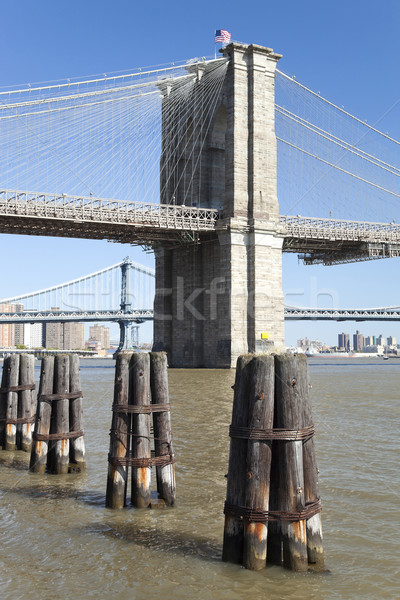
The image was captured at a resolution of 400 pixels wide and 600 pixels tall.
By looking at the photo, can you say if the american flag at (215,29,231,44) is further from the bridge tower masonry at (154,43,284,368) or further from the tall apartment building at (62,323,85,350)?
the tall apartment building at (62,323,85,350)

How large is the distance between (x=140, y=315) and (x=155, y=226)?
2563 inches

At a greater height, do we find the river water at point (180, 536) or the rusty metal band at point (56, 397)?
the rusty metal band at point (56, 397)

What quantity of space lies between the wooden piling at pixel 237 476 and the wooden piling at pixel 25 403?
26.0ft

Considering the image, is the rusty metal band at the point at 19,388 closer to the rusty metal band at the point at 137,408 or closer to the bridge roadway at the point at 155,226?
the rusty metal band at the point at 137,408

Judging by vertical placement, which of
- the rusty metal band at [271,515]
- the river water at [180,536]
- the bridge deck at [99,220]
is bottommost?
the river water at [180,536]

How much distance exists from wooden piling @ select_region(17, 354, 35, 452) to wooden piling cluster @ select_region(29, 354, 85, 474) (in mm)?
2548

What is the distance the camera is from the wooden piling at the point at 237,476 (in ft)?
21.5

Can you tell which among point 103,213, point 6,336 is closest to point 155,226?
point 103,213

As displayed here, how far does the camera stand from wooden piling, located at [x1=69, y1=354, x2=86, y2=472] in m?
11.3

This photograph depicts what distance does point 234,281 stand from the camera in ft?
155

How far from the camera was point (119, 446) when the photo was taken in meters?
8.91

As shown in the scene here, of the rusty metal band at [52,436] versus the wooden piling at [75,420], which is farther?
the wooden piling at [75,420]

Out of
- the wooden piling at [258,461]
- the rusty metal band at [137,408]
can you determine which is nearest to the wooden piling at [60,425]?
the rusty metal band at [137,408]

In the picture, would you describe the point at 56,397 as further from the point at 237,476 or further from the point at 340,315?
the point at 340,315
